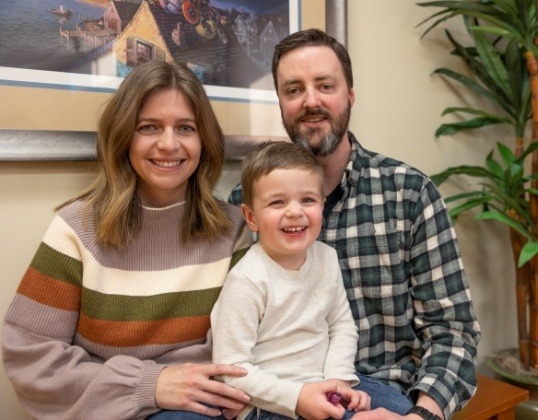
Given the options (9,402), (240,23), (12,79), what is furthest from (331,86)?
(9,402)

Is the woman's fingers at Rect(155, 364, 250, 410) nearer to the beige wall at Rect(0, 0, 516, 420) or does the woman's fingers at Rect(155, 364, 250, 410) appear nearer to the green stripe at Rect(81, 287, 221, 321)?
the green stripe at Rect(81, 287, 221, 321)

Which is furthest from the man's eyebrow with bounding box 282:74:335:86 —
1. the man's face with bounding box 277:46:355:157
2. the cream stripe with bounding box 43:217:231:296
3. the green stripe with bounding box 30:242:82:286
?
the green stripe with bounding box 30:242:82:286

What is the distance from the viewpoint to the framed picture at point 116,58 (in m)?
1.31

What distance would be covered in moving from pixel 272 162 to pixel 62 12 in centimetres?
68

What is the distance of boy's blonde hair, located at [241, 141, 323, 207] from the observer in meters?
1.25

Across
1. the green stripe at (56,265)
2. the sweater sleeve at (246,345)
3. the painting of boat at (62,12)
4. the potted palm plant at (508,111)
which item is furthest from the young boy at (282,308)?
the potted palm plant at (508,111)

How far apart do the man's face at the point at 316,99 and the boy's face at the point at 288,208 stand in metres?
0.23

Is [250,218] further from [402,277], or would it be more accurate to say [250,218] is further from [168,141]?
[402,277]

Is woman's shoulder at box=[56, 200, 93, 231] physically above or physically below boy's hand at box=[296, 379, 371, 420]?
above

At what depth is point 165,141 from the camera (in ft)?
4.18

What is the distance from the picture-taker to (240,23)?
165 cm

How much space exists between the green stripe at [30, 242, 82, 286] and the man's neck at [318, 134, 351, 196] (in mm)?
720

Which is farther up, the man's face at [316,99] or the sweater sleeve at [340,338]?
the man's face at [316,99]

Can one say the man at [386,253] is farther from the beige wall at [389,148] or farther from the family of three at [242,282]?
the beige wall at [389,148]
